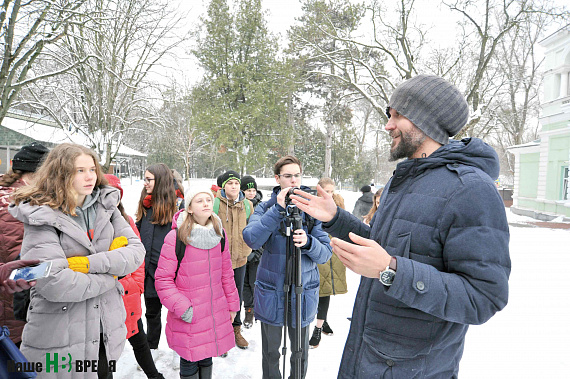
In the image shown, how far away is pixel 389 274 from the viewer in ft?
3.75

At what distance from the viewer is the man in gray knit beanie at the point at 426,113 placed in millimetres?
1415

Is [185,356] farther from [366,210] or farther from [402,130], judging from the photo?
[366,210]

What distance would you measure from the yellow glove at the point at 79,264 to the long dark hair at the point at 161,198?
1.62m

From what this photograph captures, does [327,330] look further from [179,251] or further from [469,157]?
[469,157]

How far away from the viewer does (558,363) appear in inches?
145

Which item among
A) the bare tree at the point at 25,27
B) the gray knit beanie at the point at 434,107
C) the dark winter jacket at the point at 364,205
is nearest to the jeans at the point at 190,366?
the gray knit beanie at the point at 434,107

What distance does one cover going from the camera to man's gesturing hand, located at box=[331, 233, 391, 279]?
3.75ft

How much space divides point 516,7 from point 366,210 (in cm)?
1176

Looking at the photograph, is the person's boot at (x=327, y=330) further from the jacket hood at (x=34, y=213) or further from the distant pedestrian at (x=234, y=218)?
the jacket hood at (x=34, y=213)

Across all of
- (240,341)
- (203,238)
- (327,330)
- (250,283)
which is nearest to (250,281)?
(250,283)

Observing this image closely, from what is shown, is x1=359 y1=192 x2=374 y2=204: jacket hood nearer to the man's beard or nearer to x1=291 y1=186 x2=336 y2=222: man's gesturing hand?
x1=291 y1=186 x2=336 y2=222: man's gesturing hand

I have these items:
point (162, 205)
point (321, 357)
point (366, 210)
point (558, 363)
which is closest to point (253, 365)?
point (321, 357)

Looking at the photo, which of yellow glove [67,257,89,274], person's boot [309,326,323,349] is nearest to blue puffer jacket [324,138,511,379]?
yellow glove [67,257,89,274]

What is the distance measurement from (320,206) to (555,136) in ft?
68.3
